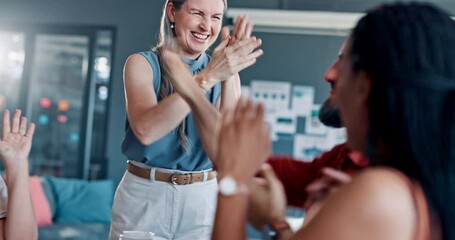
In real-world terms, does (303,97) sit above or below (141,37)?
below

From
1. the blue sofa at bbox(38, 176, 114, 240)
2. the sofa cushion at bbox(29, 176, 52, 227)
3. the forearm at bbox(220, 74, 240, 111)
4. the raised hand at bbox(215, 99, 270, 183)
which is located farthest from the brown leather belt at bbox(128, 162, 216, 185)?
the sofa cushion at bbox(29, 176, 52, 227)

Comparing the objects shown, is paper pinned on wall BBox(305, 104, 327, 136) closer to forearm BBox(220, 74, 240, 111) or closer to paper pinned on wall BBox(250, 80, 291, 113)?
paper pinned on wall BBox(250, 80, 291, 113)

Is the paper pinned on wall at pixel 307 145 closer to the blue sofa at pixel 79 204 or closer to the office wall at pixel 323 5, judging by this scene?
the office wall at pixel 323 5

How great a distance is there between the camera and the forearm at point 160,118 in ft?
5.57

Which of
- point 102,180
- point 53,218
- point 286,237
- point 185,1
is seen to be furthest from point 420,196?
point 102,180

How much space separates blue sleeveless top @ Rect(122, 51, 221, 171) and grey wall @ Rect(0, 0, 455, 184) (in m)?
3.73

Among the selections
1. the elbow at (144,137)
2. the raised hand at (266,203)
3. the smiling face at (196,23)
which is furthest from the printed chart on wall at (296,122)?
the raised hand at (266,203)

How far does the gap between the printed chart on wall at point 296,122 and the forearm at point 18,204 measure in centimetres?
400

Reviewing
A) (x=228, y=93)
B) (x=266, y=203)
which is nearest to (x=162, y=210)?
(x=228, y=93)

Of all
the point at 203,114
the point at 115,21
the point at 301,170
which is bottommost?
the point at 301,170

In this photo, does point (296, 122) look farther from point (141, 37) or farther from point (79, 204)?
point (79, 204)

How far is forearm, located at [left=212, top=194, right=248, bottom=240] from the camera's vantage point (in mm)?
964

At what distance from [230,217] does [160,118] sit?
2.59 ft

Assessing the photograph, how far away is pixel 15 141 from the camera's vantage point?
63.4 inches
